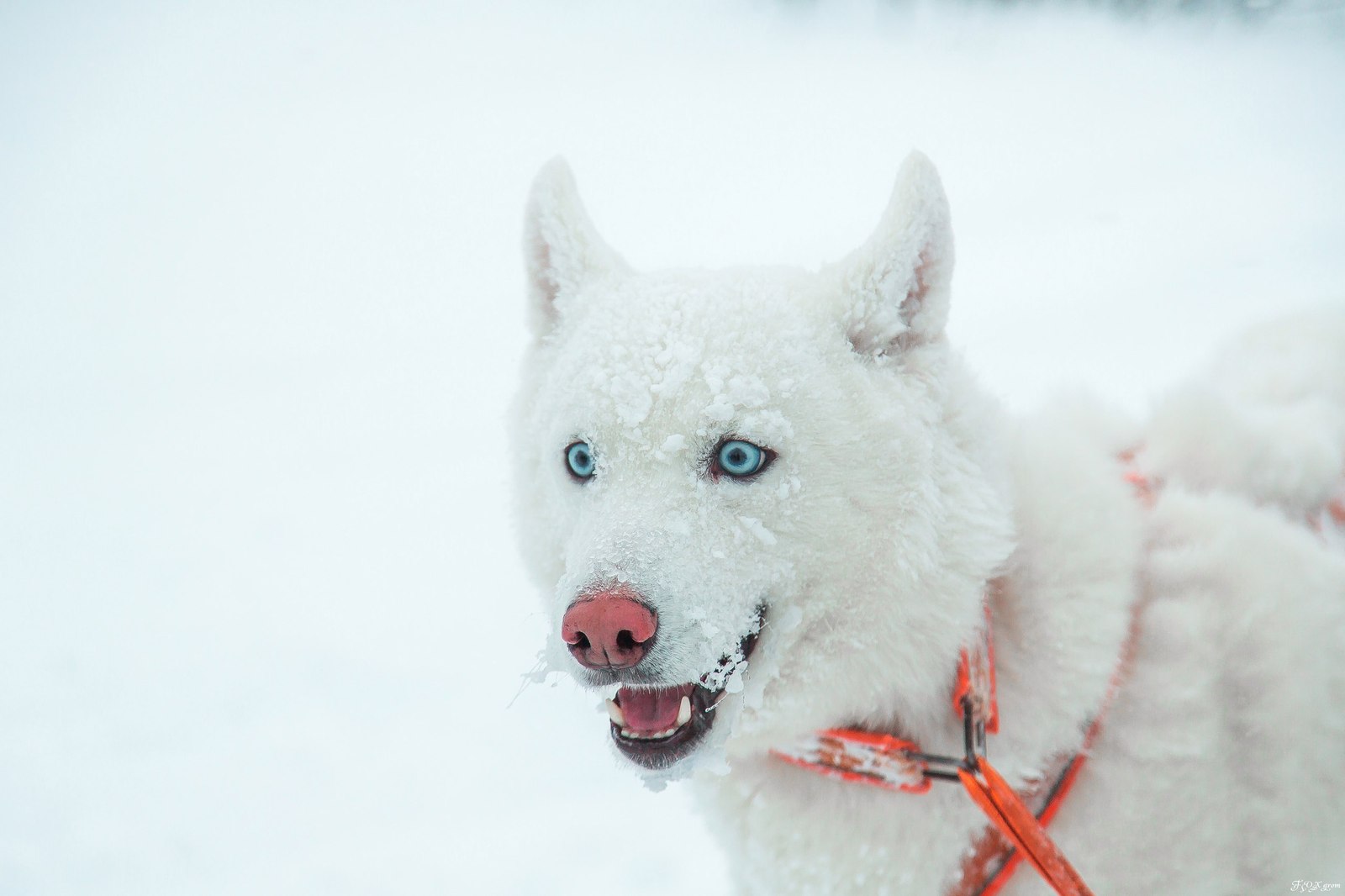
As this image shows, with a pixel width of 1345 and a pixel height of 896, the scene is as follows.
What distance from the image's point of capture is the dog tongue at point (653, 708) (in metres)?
1.63

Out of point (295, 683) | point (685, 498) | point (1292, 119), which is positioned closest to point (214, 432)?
point (295, 683)

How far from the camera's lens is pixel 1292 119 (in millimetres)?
10922

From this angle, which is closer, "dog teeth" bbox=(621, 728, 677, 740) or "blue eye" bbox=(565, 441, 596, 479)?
"dog teeth" bbox=(621, 728, 677, 740)

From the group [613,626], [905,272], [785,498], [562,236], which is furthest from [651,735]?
[562,236]

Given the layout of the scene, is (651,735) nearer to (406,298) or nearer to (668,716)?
(668,716)

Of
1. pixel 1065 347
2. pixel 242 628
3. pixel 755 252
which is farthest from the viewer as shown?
pixel 755 252

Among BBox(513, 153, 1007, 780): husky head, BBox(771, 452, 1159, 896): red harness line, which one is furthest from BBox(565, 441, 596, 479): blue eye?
BBox(771, 452, 1159, 896): red harness line

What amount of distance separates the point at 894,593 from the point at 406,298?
9.10m

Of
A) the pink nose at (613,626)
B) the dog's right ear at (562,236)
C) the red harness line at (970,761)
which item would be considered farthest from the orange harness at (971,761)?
the dog's right ear at (562,236)

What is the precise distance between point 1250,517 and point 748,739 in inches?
56.9

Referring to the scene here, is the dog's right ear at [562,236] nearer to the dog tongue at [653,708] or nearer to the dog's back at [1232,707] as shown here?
the dog tongue at [653,708]

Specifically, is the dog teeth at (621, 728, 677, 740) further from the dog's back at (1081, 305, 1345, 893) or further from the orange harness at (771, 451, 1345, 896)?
the dog's back at (1081, 305, 1345, 893)

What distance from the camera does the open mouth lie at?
1602 mm

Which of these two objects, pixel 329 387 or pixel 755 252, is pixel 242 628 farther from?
pixel 755 252
